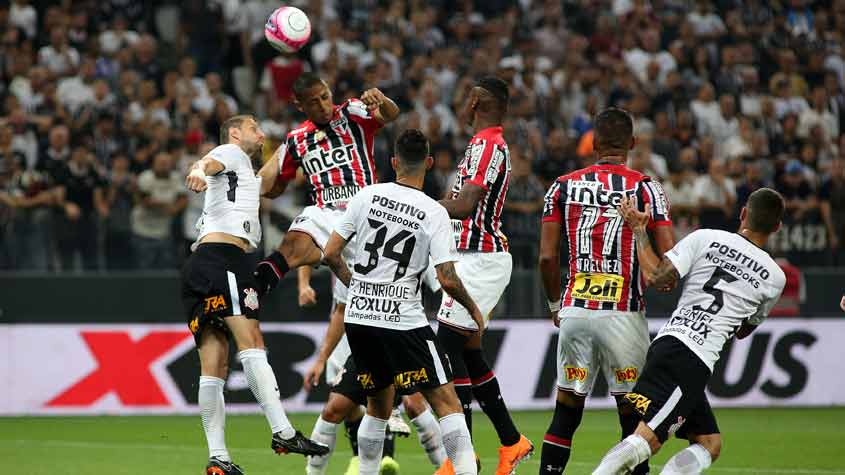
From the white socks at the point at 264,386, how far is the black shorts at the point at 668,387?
226 cm

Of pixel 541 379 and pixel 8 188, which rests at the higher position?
pixel 8 188

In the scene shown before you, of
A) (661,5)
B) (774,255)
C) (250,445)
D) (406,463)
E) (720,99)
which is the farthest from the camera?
(661,5)

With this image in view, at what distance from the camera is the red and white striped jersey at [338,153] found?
30.8 ft

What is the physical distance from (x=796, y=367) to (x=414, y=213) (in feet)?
27.8

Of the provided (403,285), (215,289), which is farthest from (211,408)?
(403,285)

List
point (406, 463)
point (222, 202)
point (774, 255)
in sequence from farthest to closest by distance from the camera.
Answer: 1. point (774, 255)
2. point (406, 463)
3. point (222, 202)

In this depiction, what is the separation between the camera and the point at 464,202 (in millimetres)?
8547

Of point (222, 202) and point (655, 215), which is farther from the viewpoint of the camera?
point (222, 202)

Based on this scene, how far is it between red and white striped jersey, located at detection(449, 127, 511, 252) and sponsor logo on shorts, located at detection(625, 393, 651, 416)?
2040 millimetres

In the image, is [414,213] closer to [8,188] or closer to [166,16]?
[8,188]

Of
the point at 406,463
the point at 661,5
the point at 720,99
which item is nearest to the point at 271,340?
the point at 406,463

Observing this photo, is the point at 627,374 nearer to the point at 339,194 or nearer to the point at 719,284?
the point at 719,284

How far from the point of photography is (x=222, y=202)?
8617 mm

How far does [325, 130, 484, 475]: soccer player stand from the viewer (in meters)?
7.38
